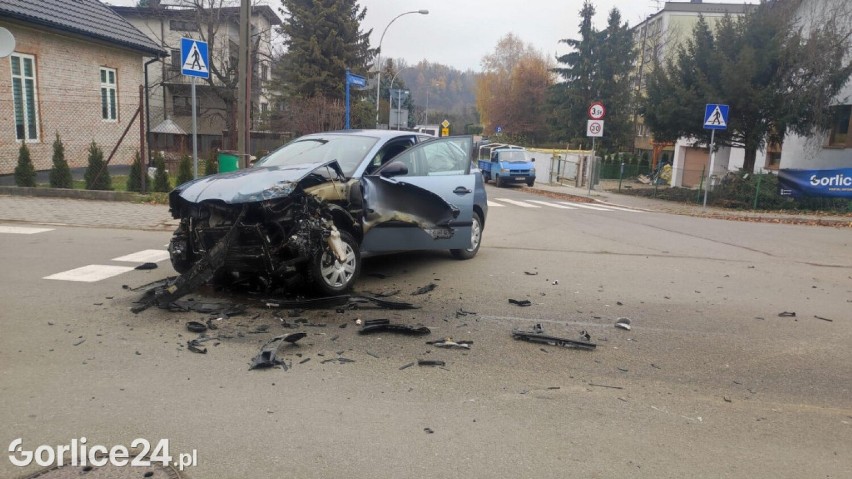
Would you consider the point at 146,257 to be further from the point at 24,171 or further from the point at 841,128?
the point at 841,128

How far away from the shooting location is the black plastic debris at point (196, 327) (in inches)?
205

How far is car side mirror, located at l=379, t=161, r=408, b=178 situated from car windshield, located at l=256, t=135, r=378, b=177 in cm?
35

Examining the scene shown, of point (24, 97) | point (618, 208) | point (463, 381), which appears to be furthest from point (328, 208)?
point (24, 97)

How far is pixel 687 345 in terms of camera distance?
211 inches

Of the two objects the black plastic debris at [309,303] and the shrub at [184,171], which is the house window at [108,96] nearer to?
the shrub at [184,171]

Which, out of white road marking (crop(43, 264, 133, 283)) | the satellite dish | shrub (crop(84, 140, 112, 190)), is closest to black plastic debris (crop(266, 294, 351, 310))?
white road marking (crop(43, 264, 133, 283))

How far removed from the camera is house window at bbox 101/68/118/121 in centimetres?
2117

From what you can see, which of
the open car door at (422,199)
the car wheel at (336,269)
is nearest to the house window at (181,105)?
the open car door at (422,199)

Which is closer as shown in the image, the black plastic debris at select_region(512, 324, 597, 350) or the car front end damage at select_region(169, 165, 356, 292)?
the black plastic debris at select_region(512, 324, 597, 350)

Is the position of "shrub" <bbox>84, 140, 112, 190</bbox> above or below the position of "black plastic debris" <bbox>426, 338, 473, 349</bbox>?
above

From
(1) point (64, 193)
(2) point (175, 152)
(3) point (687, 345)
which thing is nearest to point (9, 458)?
(3) point (687, 345)

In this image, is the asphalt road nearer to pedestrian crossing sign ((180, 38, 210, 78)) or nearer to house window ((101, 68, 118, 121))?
pedestrian crossing sign ((180, 38, 210, 78))

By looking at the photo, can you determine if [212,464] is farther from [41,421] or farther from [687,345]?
[687,345]

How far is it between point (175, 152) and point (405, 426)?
2008 centimetres
